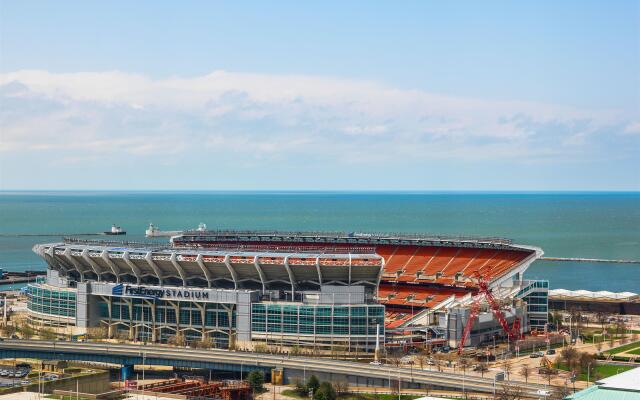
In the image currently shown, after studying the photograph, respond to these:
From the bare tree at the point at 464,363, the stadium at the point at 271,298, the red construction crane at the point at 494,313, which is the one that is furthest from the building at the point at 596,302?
the bare tree at the point at 464,363

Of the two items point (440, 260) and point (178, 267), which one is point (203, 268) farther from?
point (440, 260)

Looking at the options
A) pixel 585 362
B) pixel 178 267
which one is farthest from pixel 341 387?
pixel 178 267

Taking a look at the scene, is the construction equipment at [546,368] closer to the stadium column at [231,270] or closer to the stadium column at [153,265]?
the stadium column at [231,270]

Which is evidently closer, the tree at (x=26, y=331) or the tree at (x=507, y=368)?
the tree at (x=507, y=368)

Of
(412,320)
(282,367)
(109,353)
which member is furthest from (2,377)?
(412,320)

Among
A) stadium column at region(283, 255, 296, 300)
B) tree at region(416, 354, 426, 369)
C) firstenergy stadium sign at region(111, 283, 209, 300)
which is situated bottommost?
tree at region(416, 354, 426, 369)

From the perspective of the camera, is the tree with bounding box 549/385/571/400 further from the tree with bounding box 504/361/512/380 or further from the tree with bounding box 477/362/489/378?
the tree with bounding box 477/362/489/378

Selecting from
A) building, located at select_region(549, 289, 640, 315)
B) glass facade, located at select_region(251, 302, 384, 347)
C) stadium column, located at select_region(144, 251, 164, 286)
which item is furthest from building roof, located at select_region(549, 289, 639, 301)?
stadium column, located at select_region(144, 251, 164, 286)

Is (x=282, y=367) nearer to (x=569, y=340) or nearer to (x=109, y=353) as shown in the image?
(x=109, y=353)
